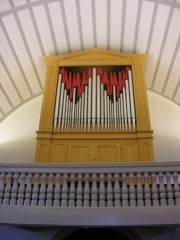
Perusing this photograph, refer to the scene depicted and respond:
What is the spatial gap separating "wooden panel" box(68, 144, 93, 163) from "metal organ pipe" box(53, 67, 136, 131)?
46 centimetres

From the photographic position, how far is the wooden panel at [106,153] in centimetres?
730

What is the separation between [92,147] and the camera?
24.5 feet

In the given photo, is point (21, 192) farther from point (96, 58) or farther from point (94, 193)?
point (96, 58)

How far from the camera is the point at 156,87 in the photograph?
399 inches

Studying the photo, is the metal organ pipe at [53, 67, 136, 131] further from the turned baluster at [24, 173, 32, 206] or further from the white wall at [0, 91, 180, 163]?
the turned baluster at [24, 173, 32, 206]

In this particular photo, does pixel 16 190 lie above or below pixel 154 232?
above

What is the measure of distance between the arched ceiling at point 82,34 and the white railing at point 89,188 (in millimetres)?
4335

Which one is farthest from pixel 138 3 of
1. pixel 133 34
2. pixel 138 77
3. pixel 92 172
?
pixel 92 172

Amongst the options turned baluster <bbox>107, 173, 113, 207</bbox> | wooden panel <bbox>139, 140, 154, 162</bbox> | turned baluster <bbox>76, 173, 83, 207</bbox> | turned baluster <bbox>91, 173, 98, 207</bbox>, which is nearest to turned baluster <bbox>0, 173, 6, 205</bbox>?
turned baluster <bbox>76, 173, 83, 207</bbox>

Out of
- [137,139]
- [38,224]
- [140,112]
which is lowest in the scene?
[38,224]

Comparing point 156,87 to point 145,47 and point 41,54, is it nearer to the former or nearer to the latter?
point 145,47

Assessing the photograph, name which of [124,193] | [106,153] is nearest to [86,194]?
[124,193]

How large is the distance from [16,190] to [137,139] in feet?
11.3

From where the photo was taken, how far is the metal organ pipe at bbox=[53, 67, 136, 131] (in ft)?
25.4
